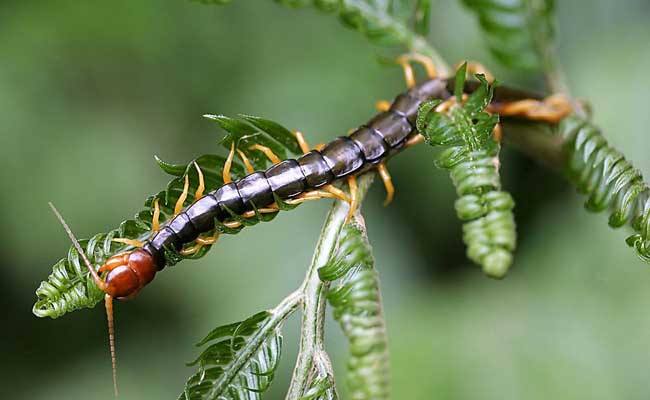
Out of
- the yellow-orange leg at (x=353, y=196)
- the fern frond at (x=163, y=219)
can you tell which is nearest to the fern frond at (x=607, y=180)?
the yellow-orange leg at (x=353, y=196)

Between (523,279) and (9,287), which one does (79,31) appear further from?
(523,279)

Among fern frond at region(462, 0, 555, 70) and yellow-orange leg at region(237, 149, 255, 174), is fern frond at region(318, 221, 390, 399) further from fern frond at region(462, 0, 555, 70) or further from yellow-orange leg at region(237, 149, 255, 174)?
fern frond at region(462, 0, 555, 70)

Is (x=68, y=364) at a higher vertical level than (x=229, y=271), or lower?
lower

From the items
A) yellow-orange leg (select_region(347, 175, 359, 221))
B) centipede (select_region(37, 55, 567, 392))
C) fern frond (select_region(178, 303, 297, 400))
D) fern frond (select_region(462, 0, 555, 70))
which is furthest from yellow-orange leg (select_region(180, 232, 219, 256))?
fern frond (select_region(462, 0, 555, 70))

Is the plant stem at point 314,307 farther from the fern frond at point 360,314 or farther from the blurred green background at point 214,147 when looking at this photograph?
the blurred green background at point 214,147

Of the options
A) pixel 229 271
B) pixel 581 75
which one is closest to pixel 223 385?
pixel 229 271

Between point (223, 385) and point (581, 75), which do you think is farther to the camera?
point (581, 75)
